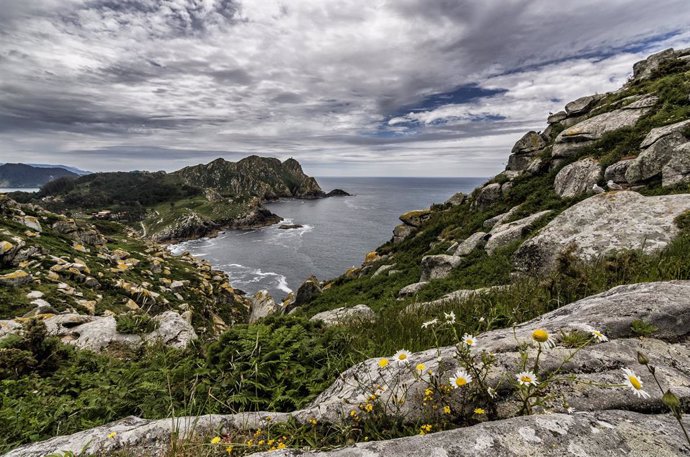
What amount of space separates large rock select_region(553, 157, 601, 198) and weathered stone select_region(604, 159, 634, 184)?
0.49m

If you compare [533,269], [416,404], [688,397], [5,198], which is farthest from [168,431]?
[5,198]

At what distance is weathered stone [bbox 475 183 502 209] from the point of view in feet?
91.3

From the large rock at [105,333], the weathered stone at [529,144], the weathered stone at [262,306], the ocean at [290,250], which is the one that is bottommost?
the ocean at [290,250]

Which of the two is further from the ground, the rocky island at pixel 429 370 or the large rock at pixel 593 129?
the large rock at pixel 593 129

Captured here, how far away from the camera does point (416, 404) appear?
2.64 metres

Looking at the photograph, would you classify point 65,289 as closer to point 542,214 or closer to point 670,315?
point 670,315

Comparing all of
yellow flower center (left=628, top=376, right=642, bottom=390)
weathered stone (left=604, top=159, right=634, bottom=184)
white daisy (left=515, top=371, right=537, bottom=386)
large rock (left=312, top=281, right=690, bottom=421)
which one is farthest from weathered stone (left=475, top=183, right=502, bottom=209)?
white daisy (left=515, top=371, right=537, bottom=386)

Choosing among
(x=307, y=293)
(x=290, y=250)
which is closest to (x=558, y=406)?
(x=307, y=293)

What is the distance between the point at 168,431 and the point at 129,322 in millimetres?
7766

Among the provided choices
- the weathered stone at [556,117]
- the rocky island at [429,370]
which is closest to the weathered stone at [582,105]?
the weathered stone at [556,117]

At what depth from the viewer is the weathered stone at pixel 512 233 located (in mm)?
17375

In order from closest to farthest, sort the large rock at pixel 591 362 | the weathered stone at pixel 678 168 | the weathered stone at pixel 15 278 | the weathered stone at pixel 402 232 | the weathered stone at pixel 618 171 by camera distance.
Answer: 1. the large rock at pixel 591 362
2. the weathered stone at pixel 678 168
3. the weathered stone at pixel 618 171
4. the weathered stone at pixel 15 278
5. the weathered stone at pixel 402 232

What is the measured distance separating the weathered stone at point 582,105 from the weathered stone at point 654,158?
702 inches

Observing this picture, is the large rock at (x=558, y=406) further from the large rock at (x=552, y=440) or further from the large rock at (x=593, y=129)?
the large rock at (x=593, y=129)
